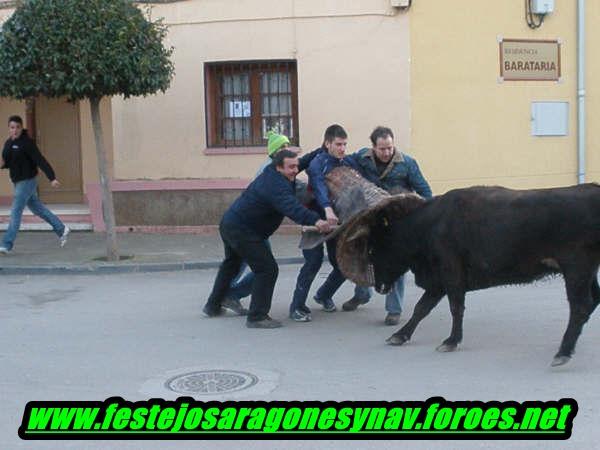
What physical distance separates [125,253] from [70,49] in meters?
3.10

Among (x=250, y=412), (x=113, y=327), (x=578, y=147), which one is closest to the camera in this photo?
(x=250, y=412)

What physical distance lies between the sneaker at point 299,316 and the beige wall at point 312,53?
6.50 metres

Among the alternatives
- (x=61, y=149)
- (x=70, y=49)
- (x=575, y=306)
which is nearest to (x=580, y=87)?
(x=70, y=49)

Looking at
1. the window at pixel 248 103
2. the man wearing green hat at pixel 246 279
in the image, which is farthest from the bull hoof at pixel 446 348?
the window at pixel 248 103

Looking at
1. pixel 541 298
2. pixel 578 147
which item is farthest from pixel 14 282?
pixel 578 147

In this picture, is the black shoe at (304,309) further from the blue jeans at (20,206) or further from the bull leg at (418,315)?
the blue jeans at (20,206)

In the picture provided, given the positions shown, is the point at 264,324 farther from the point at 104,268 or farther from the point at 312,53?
the point at 312,53

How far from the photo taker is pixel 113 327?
29.5 ft

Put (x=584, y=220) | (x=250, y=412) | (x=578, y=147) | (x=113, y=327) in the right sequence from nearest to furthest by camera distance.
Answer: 1. (x=250, y=412)
2. (x=584, y=220)
3. (x=113, y=327)
4. (x=578, y=147)

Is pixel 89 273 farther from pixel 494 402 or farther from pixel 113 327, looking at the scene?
pixel 494 402

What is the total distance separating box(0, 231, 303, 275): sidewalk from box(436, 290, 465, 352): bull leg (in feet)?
17.8

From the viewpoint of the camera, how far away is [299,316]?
904cm

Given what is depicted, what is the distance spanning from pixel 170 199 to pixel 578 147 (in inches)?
269

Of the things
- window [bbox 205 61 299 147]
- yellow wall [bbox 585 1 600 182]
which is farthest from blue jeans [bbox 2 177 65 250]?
yellow wall [bbox 585 1 600 182]
